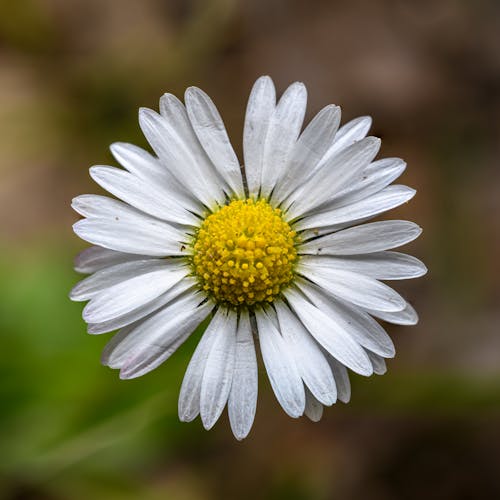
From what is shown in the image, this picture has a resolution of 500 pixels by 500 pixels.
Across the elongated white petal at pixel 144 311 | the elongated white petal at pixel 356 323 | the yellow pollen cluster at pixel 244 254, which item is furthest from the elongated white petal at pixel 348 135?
the elongated white petal at pixel 144 311

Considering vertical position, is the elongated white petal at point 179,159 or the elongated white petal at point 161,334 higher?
the elongated white petal at point 179,159

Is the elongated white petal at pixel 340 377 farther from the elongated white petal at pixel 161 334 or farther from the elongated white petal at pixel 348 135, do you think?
the elongated white petal at pixel 348 135

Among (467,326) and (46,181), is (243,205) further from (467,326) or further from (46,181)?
(46,181)

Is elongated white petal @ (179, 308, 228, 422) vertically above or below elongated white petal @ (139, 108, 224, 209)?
below

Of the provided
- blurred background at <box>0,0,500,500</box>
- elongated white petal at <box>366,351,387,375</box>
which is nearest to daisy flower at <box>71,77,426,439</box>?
elongated white petal at <box>366,351,387,375</box>

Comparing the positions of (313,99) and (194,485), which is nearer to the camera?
(194,485)

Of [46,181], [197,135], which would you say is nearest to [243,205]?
[197,135]

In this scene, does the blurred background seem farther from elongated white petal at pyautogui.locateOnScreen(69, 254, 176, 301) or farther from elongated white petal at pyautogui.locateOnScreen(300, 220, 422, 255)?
elongated white petal at pyautogui.locateOnScreen(300, 220, 422, 255)
